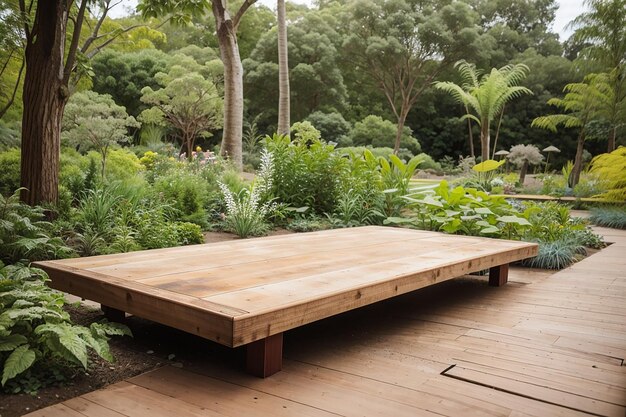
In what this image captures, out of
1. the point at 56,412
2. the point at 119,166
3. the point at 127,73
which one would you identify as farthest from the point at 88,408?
the point at 127,73

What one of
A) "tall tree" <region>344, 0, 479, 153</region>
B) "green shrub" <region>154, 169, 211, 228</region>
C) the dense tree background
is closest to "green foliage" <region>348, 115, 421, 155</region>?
the dense tree background

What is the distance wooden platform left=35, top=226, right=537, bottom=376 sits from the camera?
1.53 meters

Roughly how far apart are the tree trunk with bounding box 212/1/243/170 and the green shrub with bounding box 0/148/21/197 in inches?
166

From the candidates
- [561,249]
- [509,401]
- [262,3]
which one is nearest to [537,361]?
[509,401]

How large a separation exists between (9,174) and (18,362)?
362 centimetres

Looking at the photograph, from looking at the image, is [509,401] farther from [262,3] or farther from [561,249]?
[262,3]

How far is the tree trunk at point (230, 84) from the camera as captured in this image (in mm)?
8766

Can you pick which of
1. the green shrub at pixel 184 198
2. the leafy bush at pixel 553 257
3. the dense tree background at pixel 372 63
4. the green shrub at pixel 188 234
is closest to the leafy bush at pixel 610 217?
the leafy bush at pixel 553 257

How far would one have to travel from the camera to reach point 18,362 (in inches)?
56.8

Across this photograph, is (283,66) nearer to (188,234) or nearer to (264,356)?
(188,234)

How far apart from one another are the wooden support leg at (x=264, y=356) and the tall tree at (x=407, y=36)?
640 inches

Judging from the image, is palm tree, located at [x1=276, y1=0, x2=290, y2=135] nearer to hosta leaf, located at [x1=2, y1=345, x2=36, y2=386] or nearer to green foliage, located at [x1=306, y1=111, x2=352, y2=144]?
green foliage, located at [x1=306, y1=111, x2=352, y2=144]

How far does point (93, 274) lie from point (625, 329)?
94.3 inches

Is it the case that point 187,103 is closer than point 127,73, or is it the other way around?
point 187,103
